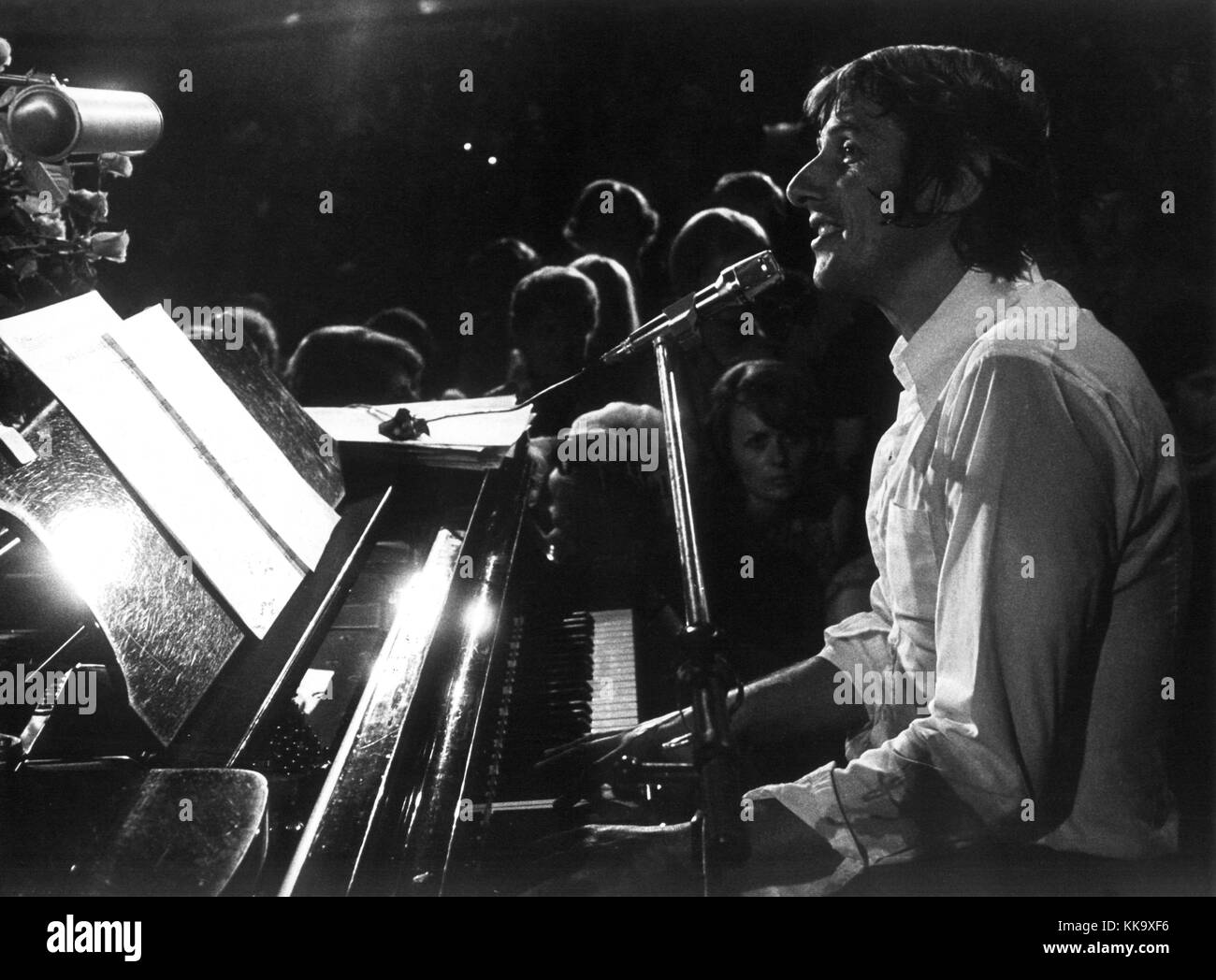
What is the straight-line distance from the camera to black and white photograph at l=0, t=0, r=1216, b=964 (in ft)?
4.24

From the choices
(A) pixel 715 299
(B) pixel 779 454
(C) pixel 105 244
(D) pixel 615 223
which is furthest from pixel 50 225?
(D) pixel 615 223

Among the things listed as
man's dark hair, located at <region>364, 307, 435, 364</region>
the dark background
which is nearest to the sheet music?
the dark background

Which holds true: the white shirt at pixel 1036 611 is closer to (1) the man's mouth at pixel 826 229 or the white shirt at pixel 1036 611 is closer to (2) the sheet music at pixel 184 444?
(1) the man's mouth at pixel 826 229

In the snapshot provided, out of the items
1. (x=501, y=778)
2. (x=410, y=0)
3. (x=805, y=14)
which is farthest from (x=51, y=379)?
(x=805, y=14)

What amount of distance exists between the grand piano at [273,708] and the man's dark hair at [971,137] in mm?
840

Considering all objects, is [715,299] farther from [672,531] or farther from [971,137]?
[672,531]

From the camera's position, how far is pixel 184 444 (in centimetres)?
154

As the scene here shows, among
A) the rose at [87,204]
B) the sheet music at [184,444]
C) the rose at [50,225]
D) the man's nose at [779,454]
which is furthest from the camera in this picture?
the man's nose at [779,454]

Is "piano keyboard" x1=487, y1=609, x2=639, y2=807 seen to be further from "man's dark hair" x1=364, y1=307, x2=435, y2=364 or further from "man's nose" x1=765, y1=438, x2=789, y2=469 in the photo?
"man's dark hair" x1=364, y1=307, x2=435, y2=364

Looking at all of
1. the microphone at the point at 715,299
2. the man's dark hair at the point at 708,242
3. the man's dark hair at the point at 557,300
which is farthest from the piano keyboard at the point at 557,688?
the man's dark hair at the point at 708,242

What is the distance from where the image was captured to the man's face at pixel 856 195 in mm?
1702

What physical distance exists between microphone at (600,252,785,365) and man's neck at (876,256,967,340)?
0.78 feet

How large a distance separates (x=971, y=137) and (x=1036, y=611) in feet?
2.61
